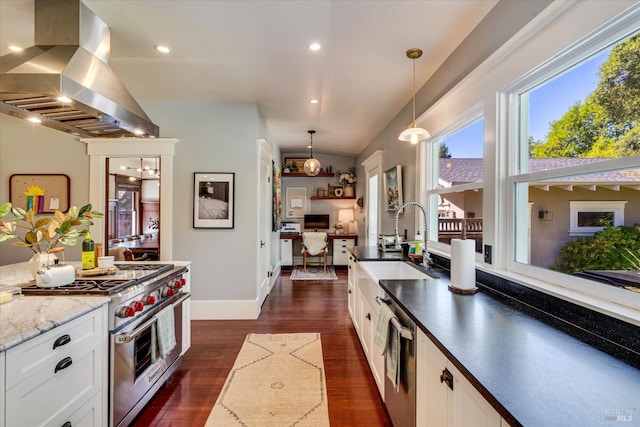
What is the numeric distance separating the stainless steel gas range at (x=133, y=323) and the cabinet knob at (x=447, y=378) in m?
1.55

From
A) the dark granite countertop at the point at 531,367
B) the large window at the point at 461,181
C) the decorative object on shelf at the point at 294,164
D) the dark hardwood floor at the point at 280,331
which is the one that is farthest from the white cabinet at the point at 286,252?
the dark granite countertop at the point at 531,367

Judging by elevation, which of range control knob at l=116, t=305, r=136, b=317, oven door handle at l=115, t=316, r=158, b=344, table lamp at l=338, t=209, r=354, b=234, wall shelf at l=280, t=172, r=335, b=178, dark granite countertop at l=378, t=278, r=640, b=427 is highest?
wall shelf at l=280, t=172, r=335, b=178

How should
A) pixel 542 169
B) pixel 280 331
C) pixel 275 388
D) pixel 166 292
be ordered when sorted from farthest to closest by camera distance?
1. pixel 280 331
2. pixel 275 388
3. pixel 166 292
4. pixel 542 169

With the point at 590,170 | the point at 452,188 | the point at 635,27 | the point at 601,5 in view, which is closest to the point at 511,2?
the point at 601,5

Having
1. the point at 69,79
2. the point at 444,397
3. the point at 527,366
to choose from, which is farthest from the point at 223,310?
the point at 527,366

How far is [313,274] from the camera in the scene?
6.04 m

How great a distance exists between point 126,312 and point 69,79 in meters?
1.27

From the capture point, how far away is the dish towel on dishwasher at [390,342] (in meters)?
1.48

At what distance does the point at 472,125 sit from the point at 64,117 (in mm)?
2773

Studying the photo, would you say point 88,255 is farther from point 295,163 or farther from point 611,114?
point 295,163

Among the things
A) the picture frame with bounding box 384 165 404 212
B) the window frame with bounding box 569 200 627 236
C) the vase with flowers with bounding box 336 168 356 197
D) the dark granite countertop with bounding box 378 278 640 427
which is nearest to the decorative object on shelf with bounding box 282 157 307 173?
the vase with flowers with bounding box 336 168 356 197

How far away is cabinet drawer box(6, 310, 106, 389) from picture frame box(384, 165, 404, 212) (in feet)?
9.75

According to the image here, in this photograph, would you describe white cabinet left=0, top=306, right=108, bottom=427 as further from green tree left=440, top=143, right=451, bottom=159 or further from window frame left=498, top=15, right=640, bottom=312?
green tree left=440, top=143, right=451, bottom=159

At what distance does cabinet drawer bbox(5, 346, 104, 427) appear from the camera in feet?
3.54
